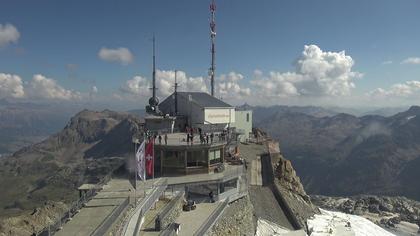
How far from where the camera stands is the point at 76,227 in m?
23.6

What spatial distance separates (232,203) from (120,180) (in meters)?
10.8

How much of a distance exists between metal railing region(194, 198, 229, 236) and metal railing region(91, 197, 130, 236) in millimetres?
5323

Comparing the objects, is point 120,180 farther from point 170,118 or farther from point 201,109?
point 201,109

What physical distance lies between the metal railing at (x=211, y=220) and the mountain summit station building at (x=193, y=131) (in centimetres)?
530

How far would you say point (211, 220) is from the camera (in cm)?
3128

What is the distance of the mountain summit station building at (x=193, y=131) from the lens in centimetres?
3866

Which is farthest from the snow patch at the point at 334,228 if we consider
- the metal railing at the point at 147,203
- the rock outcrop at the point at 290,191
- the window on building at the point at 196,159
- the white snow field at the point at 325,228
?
the metal railing at the point at 147,203

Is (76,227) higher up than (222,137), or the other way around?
(222,137)

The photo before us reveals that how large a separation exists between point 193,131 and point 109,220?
88.3ft

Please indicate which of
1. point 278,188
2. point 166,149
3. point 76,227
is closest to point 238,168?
point 166,149

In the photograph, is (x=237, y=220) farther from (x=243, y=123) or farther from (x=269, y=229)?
(x=243, y=123)

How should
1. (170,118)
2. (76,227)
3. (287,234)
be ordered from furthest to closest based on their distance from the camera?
1. (170,118)
2. (287,234)
3. (76,227)

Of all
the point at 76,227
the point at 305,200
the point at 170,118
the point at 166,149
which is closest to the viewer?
the point at 76,227

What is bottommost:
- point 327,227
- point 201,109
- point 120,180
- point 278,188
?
point 327,227
